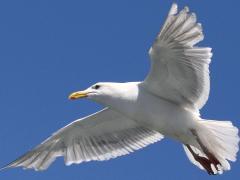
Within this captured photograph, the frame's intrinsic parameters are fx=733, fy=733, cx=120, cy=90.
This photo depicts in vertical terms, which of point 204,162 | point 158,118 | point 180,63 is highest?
point 180,63

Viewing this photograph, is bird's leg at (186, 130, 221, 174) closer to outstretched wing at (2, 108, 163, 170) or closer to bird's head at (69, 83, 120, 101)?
outstretched wing at (2, 108, 163, 170)

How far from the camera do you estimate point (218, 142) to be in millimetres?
10273

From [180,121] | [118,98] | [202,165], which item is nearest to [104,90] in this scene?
[118,98]

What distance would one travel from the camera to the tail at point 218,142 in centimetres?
1018

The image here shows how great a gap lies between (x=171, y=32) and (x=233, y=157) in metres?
2.06

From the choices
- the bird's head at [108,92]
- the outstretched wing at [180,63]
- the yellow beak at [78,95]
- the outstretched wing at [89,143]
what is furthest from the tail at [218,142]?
the yellow beak at [78,95]

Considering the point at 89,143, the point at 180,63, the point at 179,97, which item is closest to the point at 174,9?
the point at 180,63

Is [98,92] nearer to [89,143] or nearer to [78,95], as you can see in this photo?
[78,95]

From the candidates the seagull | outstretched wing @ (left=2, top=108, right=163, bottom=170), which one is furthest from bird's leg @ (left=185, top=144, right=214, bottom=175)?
outstretched wing @ (left=2, top=108, right=163, bottom=170)

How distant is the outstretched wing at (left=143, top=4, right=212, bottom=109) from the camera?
371 inches

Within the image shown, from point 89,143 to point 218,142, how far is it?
8.12 ft

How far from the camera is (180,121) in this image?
407 inches

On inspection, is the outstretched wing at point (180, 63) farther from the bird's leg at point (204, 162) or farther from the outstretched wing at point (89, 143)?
the outstretched wing at point (89, 143)

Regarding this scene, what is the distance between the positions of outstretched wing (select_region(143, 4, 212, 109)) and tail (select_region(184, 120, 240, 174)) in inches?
16.1
